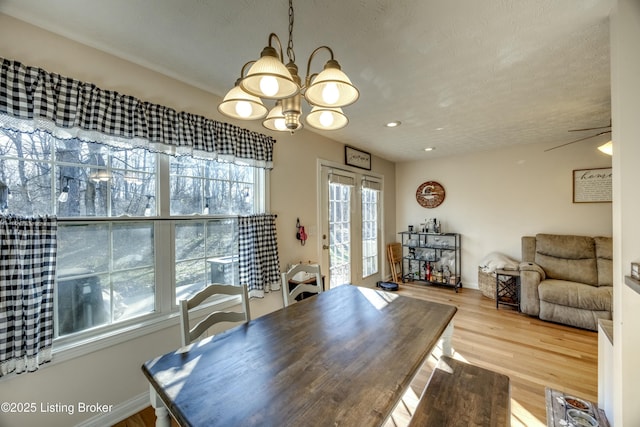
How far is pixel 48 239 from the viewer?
145 cm

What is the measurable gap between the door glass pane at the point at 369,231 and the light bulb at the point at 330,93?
3.34 meters

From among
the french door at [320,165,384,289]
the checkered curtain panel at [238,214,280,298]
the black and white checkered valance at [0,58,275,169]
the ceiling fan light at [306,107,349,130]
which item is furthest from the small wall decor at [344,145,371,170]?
the ceiling fan light at [306,107,349,130]

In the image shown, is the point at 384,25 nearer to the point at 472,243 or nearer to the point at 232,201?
the point at 232,201

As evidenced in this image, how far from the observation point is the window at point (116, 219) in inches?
59.8

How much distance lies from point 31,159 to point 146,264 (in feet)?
2.89

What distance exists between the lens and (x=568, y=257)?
349 cm

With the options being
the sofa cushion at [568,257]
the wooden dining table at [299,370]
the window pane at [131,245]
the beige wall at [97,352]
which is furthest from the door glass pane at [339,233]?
the sofa cushion at [568,257]

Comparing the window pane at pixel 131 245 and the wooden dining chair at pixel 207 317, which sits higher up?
the window pane at pixel 131 245

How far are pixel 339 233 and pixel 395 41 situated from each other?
272cm

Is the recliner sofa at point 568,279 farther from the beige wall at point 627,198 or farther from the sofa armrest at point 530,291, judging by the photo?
the beige wall at point 627,198

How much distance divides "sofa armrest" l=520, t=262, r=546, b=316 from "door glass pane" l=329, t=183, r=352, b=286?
2.25 m

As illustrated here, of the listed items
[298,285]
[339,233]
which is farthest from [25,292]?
[339,233]

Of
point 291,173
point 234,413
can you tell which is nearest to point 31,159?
point 234,413

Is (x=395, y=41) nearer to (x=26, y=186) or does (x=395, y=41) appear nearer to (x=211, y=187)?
(x=211, y=187)
